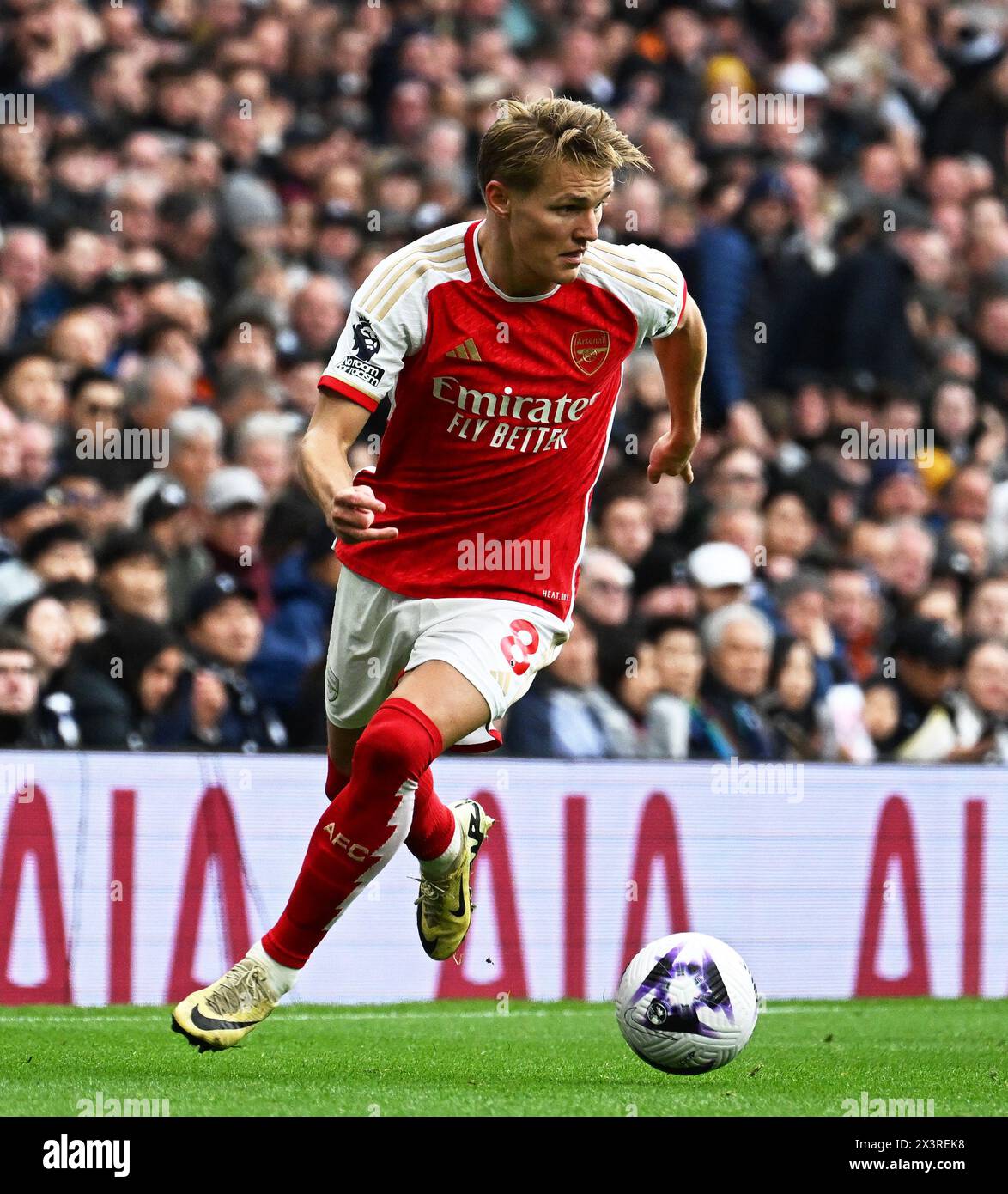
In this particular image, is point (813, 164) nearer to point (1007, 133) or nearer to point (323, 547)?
point (1007, 133)

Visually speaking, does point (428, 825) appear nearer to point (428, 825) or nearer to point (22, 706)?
point (428, 825)

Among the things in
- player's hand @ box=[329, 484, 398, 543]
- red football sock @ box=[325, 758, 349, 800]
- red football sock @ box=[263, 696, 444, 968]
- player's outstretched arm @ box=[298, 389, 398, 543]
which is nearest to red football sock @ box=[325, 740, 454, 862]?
red football sock @ box=[263, 696, 444, 968]

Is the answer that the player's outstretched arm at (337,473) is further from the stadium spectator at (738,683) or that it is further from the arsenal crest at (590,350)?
the stadium spectator at (738,683)

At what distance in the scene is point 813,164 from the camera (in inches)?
623

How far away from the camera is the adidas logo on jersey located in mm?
6637

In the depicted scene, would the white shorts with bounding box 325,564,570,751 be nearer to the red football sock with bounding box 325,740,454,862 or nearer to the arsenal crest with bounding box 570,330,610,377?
the red football sock with bounding box 325,740,454,862

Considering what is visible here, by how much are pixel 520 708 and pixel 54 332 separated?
318 cm

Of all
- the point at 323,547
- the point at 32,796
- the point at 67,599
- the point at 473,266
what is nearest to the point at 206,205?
the point at 323,547

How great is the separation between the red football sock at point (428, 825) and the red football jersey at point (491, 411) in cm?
61

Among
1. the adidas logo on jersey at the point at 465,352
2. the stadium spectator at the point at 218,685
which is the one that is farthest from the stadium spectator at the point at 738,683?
the adidas logo on jersey at the point at 465,352

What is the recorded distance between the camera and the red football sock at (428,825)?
6.90 metres

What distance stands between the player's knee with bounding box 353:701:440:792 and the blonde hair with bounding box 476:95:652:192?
1.52 m

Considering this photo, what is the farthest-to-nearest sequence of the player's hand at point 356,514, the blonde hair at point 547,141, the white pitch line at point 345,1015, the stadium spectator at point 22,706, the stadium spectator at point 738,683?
the stadium spectator at point 738,683
the stadium spectator at point 22,706
the white pitch line at point 345,1015
the blonde hair at point 547,141
the player's hand at point 356,514

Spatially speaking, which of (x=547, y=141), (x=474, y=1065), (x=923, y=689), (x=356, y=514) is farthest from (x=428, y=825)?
(x=923, y=689)
